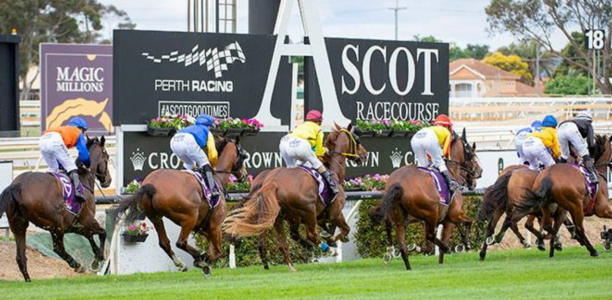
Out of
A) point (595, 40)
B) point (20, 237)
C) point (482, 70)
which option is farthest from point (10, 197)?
point (482, 70)

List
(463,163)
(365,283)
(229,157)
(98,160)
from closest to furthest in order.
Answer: (365,283) → (98,160) → (229,157) → (463,163)

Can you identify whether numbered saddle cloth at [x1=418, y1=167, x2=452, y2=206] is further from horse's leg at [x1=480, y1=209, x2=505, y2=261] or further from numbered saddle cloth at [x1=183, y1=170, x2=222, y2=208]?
numbered saddle cloth at [x1=183, y1=170, x2=222, y2=208]

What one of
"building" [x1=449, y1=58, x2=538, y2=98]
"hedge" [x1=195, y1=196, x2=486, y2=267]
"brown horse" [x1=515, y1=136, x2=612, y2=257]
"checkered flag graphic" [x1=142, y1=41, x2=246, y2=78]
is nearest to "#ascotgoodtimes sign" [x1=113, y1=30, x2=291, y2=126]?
"checkered flag graphic" [x1=142, y1=41, x2=246, y2=78]

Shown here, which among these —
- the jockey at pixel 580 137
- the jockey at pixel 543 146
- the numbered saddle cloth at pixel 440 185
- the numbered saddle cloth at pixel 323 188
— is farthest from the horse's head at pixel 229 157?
the jockey at pixel 580 137

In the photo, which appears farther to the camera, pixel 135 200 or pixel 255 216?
pixel 255 216

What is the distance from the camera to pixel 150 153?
16266 mm

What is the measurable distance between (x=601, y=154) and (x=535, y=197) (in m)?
1.52

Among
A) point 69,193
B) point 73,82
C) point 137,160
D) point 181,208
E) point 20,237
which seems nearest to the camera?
point 20,237

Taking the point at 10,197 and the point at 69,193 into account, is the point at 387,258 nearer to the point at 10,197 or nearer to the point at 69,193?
the point at 69,193

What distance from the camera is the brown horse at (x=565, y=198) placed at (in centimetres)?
1524

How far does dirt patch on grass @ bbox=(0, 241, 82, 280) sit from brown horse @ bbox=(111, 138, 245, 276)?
298 centimetres

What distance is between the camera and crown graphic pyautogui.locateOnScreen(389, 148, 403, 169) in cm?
1852

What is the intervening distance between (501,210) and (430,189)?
2152 mm

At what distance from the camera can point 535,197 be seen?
1538cm
